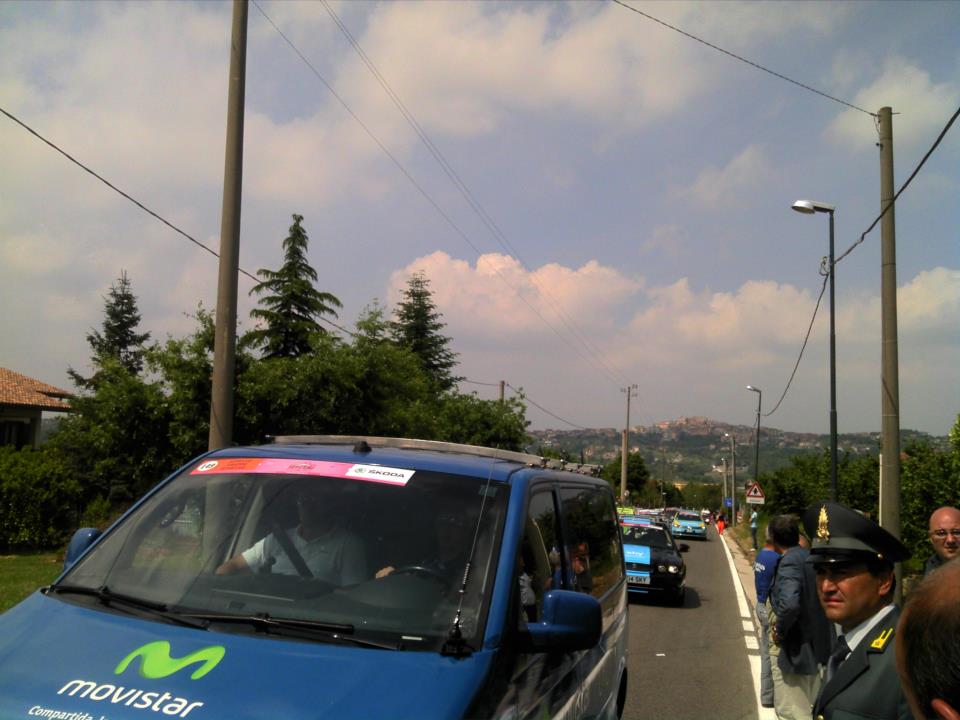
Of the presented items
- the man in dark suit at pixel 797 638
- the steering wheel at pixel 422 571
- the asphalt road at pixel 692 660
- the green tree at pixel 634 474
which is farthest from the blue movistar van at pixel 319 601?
Answer: the green tree at pixel 634 474

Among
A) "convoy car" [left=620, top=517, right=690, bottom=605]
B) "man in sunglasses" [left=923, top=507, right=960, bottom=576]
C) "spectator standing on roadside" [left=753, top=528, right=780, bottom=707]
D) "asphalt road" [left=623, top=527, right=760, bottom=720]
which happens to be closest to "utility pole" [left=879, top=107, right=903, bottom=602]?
"asphalt road" [left=623, top=527, right=760, bottom=720]

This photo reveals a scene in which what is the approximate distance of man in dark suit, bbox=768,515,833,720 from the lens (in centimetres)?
586

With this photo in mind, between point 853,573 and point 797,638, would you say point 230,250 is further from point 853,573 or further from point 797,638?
point 853,573

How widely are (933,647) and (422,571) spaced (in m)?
1.97

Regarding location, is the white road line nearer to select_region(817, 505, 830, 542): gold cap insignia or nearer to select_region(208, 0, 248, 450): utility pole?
select_region(817, 505, 830, 542): gold cap insignia

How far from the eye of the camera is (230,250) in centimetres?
1023

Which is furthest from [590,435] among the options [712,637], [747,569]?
[712,637]

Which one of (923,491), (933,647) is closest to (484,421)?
(923,491)

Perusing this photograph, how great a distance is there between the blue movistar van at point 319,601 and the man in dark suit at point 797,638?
2442 mm

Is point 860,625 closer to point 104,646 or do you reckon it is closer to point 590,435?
point 104,646

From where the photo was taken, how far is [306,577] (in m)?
3.16

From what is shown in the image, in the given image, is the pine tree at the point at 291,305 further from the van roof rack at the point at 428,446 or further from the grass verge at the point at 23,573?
the van roof rack at the point at 428,446

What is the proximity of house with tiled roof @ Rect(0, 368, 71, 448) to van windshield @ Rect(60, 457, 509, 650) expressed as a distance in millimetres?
37667

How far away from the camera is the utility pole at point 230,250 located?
10.0 metres
